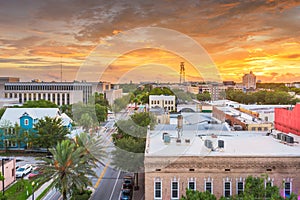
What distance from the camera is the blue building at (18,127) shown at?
140 feet

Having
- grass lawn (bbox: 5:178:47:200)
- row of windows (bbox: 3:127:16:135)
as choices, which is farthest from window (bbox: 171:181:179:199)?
row of windows (bbox: 3:127:16:135)

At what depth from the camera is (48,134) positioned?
40.2m

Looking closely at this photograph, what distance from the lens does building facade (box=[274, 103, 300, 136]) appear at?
2642 cm

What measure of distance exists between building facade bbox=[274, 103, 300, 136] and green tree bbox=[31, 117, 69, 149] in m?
27.0

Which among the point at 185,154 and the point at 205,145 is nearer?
the point at 185,154

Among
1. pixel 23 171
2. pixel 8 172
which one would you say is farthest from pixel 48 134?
pixel 8 172

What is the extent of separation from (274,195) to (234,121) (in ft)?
101

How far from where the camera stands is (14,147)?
144 ft

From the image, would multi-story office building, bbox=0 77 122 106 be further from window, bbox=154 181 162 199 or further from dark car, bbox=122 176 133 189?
window, bbox=154 181 162 199

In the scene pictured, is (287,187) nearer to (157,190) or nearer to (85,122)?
(157,190)

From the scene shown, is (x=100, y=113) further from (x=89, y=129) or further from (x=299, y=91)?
(x=299, y=91)

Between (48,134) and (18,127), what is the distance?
5.43 m

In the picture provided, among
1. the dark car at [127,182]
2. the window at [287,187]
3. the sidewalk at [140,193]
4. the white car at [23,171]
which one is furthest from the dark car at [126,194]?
the white car at [23,171]

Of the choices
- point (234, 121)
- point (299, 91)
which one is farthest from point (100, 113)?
point (299, 91)
